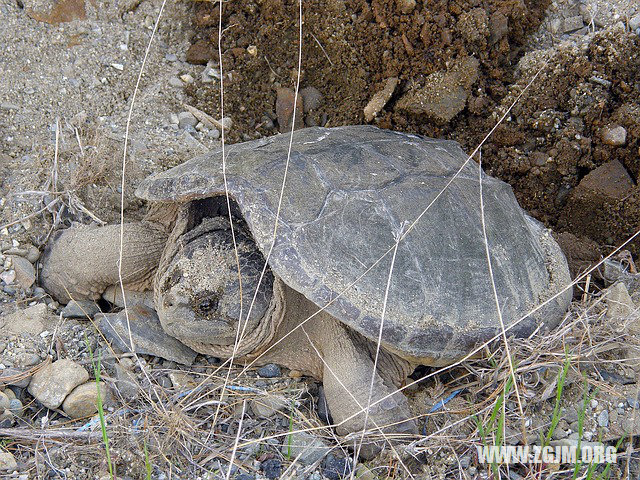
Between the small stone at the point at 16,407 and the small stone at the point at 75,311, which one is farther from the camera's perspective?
the small stone at the point at 75,311

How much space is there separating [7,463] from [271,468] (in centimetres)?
88

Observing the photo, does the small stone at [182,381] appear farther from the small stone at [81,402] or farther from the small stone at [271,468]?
the small stone at [271,468]

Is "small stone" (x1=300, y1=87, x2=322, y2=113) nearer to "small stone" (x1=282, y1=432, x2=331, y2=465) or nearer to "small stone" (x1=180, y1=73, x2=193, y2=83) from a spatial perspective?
"small stone" (x1=180, y1=73, x2=193, y2=83)

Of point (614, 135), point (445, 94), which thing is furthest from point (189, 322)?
point (614, 135)

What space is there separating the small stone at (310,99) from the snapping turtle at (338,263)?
0.96 m

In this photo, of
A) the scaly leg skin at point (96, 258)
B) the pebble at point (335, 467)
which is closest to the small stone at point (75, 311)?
the scaly leg skin at point (96, 258)

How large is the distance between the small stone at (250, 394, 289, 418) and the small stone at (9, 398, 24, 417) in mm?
854

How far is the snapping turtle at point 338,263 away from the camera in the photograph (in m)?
2.43

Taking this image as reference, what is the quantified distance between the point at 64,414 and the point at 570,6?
3447 millimetres

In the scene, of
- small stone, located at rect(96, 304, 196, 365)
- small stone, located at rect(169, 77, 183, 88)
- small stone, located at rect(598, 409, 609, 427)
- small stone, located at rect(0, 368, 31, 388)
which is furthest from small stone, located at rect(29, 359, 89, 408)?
small stone, located at rect(598, 409, 609, 427)

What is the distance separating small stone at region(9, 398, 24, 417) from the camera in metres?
2.37

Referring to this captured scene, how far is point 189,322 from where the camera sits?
2.52 metres

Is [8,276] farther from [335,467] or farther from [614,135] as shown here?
[614,135]

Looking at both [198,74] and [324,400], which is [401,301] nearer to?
[324,400]
